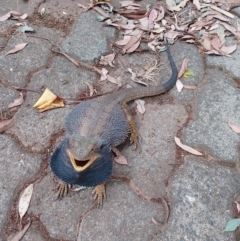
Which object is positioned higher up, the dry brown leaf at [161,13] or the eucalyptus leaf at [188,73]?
the dry brown leaf at [161,13]

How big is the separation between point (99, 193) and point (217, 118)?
3.97ft

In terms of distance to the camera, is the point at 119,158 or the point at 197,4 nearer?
the point at 119,158

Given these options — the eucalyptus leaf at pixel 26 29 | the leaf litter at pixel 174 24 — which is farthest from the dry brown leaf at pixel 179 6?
the eucalyptus leaf at pixel 26 29

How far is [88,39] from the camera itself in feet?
12.8

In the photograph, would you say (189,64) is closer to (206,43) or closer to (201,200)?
(206,43)

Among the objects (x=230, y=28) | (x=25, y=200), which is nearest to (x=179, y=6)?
(x=230, y=28)

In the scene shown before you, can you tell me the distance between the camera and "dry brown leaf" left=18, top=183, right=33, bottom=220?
9.22ft

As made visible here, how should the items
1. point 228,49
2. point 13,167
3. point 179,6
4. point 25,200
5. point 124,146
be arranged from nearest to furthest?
point 25,200, point 13,167, point 124,146, point 228,49, point 179,6

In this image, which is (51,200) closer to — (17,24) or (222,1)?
(17,24)

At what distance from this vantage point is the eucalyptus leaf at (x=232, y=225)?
279 centimetres

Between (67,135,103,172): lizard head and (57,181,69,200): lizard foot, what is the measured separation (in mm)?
408

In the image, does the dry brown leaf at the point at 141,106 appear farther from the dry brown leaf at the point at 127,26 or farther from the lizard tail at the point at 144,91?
the dry brown leaf at the point at 127,26

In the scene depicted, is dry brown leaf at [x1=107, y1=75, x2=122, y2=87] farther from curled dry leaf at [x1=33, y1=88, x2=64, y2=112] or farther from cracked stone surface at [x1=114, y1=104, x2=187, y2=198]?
curled dry leaf at [x1=33, y1=88, x2=64, y2=112]

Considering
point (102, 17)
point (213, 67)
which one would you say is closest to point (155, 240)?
point (213, 67)
